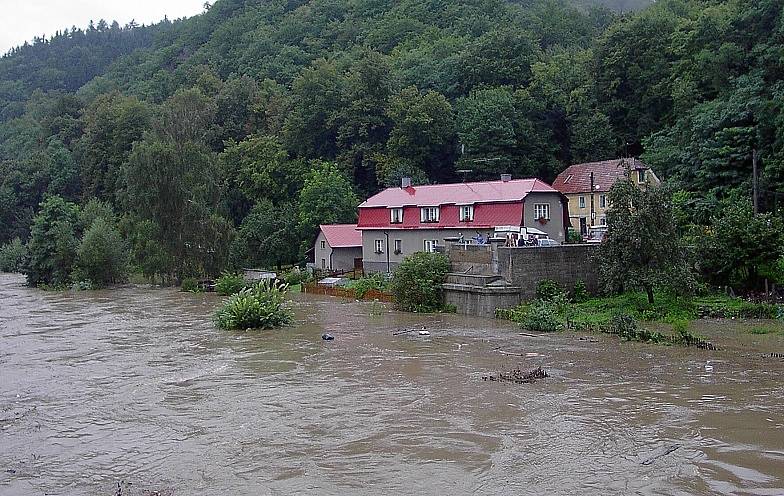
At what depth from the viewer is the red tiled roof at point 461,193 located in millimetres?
42500

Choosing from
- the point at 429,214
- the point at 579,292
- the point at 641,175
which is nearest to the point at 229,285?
the point at 429,214

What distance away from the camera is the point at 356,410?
17141 mm

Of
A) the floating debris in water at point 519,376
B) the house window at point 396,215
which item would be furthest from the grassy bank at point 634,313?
the house window at point 396,215

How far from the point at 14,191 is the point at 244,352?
77.7 meters

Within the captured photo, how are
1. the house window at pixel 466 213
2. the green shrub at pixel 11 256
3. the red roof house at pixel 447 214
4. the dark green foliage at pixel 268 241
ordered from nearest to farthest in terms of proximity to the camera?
the red roof house at pixel 447 214
the house window at pixel 466 213
the dark green foliage at pixel 268 241
the green shrub at pixel 11 256

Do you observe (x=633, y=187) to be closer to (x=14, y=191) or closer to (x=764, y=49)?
(x=764, y=49)

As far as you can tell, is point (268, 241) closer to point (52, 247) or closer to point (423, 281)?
point (52, 247)

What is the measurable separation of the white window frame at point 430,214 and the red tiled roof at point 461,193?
286mm

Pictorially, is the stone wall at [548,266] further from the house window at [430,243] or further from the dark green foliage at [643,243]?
the house window at [430,243]

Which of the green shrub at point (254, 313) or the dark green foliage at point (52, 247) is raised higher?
the dark green foliage at point (52, 247)

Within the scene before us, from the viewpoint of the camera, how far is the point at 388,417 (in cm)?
1647

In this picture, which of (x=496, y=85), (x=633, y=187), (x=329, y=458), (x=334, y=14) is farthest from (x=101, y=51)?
(x=329, y=458)

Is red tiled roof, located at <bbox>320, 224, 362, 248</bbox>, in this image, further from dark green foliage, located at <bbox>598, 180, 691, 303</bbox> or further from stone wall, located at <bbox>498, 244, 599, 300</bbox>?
dark green foliage, located at <bbox>598, 180, 691, 303</bbox>

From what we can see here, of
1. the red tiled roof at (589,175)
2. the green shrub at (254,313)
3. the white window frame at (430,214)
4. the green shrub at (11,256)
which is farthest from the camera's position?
the green shrub at (11,256)
